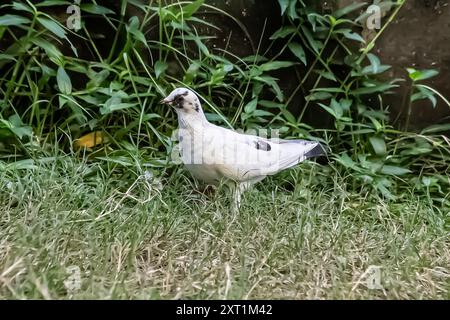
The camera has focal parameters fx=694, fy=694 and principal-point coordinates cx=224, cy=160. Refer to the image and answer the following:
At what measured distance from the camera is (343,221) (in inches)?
85.4

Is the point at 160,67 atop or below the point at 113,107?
atop

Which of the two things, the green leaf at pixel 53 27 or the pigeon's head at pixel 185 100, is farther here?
the green leaf at pixel 53 27

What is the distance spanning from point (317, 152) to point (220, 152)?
1.38ft

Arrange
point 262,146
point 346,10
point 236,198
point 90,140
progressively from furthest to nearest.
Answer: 1. point 346,10
2. point 90,140
3. point 262,146
4. point 236,198

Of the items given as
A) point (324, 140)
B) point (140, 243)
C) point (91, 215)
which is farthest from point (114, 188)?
point (324, 140)

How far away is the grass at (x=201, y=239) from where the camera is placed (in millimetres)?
1665

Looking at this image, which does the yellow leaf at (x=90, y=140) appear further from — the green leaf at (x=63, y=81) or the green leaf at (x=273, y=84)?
the green leaf at (x=273, y=84)

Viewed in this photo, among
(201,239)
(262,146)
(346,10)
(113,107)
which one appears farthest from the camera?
(346,10)

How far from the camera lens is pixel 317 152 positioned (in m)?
2.50

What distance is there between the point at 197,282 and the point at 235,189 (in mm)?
653

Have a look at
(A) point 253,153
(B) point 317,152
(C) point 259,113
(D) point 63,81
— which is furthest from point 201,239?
(D) point 63,81

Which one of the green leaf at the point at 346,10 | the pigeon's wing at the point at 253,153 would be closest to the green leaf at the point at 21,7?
the pigeon's wing at the point at 253,153

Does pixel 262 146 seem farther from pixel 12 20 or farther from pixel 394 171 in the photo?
pixel 12 20

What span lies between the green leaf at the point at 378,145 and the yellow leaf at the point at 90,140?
1030 mm
